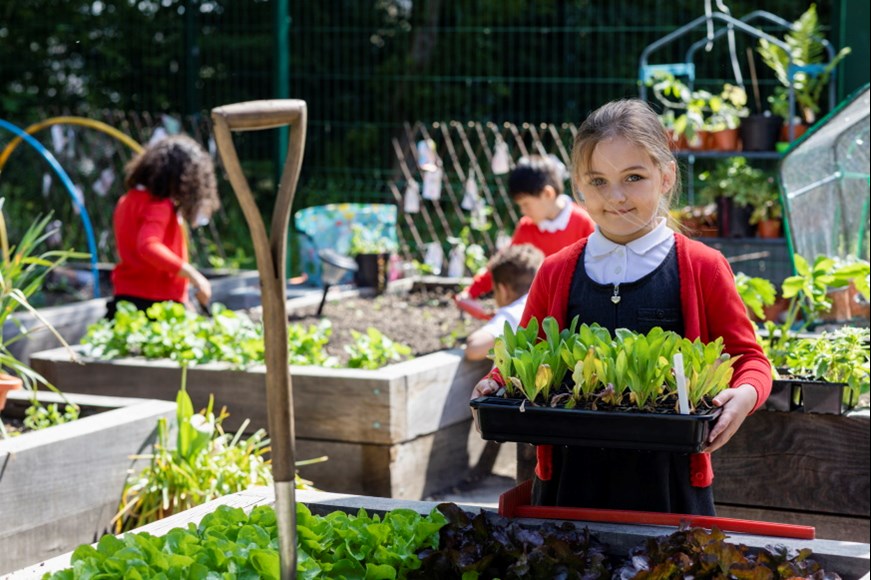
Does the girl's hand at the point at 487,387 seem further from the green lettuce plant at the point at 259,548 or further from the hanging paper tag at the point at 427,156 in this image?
the hanging paper tag at the point at 427,156

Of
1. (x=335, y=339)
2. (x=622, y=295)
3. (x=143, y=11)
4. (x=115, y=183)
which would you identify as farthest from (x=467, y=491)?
(x=143, y=11)

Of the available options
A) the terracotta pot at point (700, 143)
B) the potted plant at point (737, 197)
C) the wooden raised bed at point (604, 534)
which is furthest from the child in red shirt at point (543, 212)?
the wooden raised bed at point (604, 534)

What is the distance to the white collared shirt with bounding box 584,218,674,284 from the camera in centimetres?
229

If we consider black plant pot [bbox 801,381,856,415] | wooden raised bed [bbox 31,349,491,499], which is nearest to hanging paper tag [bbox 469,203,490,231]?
wooden raised bed [bbox 31,349,491,499]

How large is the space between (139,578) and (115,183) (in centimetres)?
931

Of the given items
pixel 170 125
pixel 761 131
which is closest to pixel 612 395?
pixel 761 131

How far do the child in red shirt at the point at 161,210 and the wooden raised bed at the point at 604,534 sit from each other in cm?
281

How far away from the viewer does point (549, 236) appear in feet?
16.8

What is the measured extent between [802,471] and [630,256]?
1.41m

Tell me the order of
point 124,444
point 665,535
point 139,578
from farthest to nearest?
point 124,444, point 665,535, point 139,578

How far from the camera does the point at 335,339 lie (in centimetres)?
568

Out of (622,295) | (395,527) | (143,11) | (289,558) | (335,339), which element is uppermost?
(143,11)

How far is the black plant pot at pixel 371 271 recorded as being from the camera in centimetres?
688

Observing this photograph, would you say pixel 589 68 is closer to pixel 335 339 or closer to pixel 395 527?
pixel 335 339
